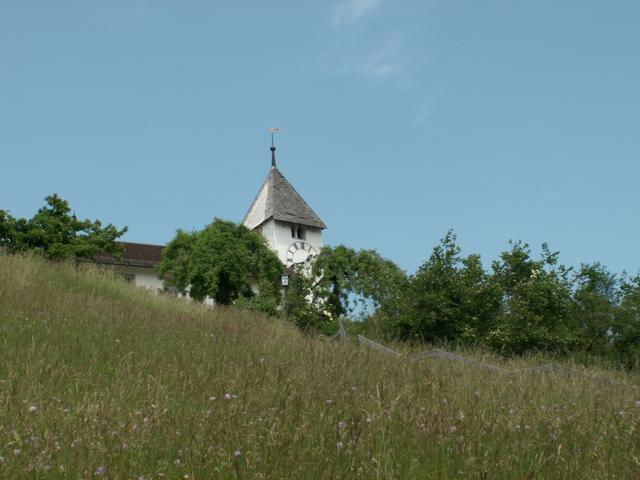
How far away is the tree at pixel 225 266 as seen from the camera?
36375 millimetres

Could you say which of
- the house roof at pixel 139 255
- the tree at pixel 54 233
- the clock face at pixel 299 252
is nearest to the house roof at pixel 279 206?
the clock face at pixel 299 252

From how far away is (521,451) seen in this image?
338 cm

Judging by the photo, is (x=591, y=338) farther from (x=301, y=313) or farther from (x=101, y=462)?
(x=101, y=462)

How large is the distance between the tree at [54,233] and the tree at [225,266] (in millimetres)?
5579

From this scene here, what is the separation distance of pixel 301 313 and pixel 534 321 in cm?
1380

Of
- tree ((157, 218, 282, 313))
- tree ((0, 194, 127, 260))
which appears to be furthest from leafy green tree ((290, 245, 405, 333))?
tree ((0, 194, 127, 260))

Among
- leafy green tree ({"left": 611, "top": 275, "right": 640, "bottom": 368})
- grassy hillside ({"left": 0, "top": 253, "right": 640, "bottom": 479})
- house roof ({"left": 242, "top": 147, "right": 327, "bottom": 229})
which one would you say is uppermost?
house roof ({"left": 242, "top": 147, "right": 327, "bottom": 229})

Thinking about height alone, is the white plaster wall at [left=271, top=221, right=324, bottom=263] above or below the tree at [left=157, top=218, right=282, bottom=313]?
above

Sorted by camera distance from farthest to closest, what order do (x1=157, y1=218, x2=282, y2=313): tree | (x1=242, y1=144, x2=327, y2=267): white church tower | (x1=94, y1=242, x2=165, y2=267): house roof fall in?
1. (x1=242, y1=144, x2=327, y2=267): white church tower
2. (x1=94, y1=242, x2=165, y2=267): house roof
3. (x1=157, y1=218, x2=282, y2=313): tree

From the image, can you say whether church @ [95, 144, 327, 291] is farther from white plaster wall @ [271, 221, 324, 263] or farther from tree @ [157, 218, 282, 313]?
tree @ [157, 218, 282, 313]

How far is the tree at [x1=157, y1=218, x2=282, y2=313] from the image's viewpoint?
36.4 metres

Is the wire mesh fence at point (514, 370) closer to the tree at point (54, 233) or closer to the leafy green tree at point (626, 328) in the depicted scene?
the leafy green tree at point (626, 328)

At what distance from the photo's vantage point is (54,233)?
32.2m

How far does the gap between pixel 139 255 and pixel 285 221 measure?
42.5 feet
